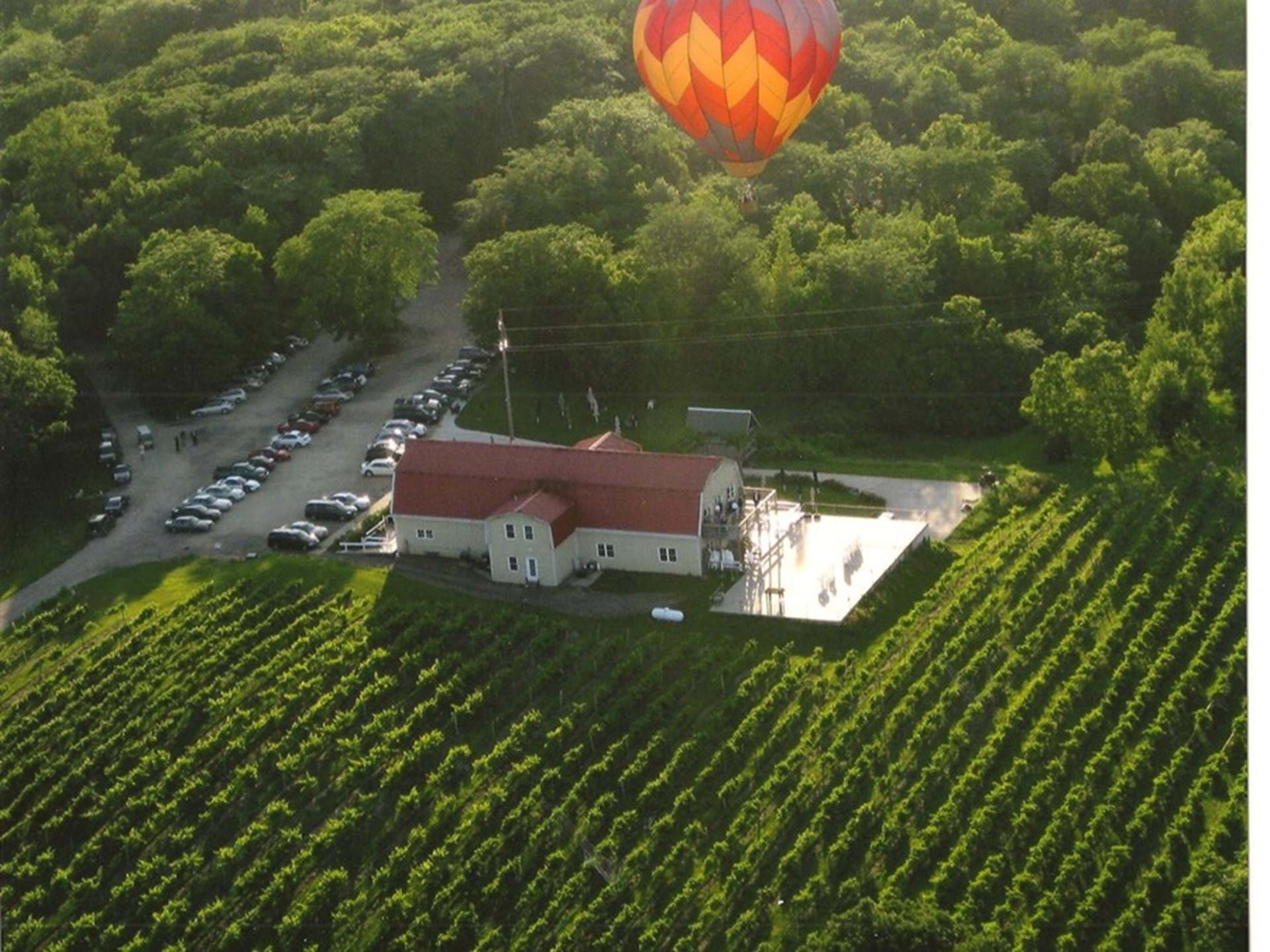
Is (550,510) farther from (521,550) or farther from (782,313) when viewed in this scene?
(782,313)

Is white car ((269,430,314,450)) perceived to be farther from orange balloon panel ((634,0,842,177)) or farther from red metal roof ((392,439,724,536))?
orange balloon panel ((634,0,842,177))

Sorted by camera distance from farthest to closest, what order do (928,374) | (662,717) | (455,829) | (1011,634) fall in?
(928,374) → (1011,634) → (662,717) → (455,829)

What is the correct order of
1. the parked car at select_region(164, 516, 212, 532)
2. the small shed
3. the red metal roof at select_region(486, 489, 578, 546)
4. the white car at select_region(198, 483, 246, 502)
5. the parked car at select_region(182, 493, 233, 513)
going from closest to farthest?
the red metal roof at select_region(486, 489, 578, 546)
the parked car at select_region(164, 516, 212, 532)
the parked car at select_region(182, 493, 233, 513)
the white car at select_region(198, 483, 246, 502)
the small shed

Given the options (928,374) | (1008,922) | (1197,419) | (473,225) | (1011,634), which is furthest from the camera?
(473,225)

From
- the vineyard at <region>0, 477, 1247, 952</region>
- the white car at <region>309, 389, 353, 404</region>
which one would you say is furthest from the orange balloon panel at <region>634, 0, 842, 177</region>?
the white car at <region>309, 389, 353, 404</region>

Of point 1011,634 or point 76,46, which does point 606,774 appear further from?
point 76,46

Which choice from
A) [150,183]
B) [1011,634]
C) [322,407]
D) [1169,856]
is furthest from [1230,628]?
[150,183]

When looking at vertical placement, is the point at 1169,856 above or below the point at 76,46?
below
